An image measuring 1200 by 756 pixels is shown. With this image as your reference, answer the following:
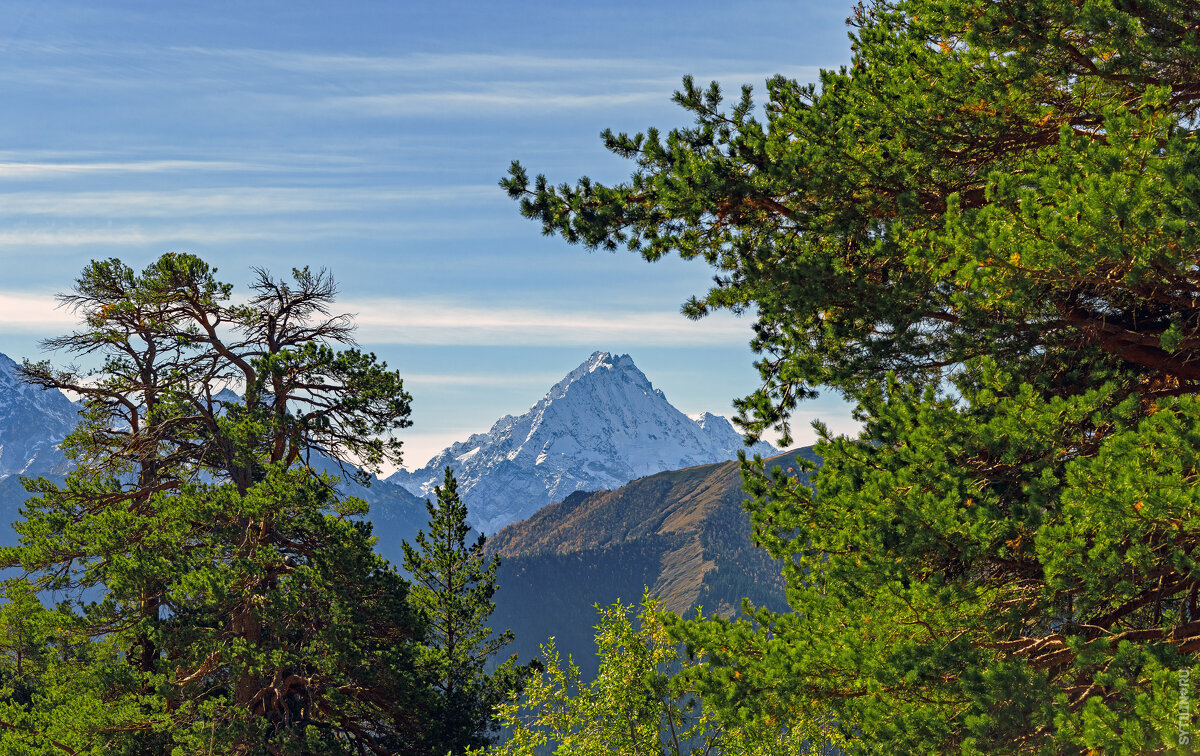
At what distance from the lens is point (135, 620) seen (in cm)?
1964

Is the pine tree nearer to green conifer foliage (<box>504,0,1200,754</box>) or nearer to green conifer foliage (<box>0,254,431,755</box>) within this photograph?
green conifer foliage (<box>0,254,431,755</box>)

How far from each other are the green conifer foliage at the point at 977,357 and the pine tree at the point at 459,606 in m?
16.6

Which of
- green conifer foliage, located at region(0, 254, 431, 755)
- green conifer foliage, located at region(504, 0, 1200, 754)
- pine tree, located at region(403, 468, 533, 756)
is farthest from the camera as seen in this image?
pine tree, located at region(403, 468, 533, 756)

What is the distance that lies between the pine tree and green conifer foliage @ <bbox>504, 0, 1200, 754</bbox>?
54.5ft

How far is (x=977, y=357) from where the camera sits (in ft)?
36.8

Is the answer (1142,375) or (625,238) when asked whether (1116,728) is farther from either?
(625,238)

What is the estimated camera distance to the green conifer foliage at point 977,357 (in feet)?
27.1

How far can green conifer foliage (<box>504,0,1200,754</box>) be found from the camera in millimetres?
8266

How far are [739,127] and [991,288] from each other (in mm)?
5082

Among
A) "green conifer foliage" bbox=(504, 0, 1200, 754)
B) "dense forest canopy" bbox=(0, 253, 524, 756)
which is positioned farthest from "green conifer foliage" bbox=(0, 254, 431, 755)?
"green conifer foliage" bbox=(504, 0, 1200, 754)

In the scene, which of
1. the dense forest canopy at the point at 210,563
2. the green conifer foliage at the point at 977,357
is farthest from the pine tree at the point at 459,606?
the green conifer foliage at the point at 977,357

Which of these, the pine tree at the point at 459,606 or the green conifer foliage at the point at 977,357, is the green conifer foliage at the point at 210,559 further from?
the green conifer foliage at the point at 977,357

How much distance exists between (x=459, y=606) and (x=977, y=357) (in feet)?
72.8

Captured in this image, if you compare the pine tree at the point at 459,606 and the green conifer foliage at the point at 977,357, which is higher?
the green conifer foliage at the point at 977,357
